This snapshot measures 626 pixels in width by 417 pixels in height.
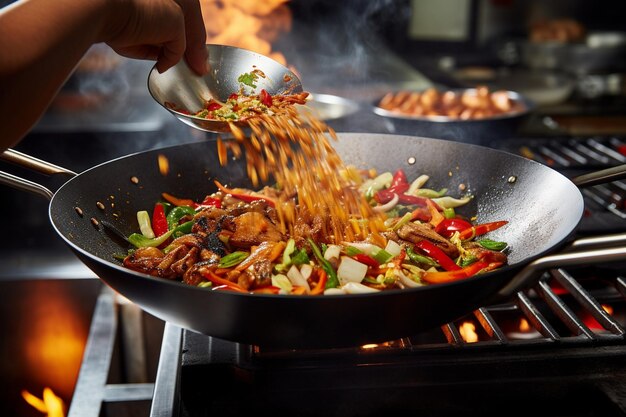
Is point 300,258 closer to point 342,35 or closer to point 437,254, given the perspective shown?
point 437,254

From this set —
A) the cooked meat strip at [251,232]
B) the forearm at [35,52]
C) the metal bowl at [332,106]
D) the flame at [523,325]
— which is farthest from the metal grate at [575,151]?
the forearm at [35,52]

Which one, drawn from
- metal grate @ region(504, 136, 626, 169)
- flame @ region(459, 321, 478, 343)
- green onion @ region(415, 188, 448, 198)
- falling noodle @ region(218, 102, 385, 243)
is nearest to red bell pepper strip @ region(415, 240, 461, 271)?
falling noodle @ region(218, 102, 385, 243)

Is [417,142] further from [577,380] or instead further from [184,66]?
[577,380]

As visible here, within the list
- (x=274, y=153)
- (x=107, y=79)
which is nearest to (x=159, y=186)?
(x=274, y=153)

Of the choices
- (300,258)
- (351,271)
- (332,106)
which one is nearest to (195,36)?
(300,258)

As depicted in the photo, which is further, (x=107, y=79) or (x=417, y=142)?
(x=107, y=79)
